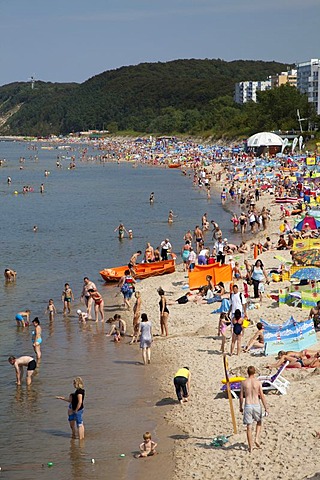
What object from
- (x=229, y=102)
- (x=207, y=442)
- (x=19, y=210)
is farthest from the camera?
(x=229, y=102)

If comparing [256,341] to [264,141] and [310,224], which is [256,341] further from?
[264,141]

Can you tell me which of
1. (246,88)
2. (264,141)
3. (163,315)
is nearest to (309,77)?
(246,88)

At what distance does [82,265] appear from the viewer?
2902cm

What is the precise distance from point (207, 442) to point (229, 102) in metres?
134

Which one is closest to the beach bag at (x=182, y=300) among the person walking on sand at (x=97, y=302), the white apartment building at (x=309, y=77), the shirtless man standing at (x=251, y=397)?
the person walking on sand at (x=97, y=302)

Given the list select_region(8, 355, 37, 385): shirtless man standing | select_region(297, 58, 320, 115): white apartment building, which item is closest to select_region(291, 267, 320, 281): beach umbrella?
select_region(8, 355, 37, 385): shirtless man standing

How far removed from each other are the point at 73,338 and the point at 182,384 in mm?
5977

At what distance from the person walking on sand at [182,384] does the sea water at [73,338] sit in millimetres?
583

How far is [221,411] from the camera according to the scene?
12.7m

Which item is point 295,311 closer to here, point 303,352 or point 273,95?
point 303,352

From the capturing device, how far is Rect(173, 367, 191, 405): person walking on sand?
13258 mm

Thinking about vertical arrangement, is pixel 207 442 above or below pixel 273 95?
below

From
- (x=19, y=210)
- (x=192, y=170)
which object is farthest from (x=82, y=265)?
(x=192, y=170)

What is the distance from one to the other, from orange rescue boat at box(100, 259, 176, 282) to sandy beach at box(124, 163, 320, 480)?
5.68 metres
